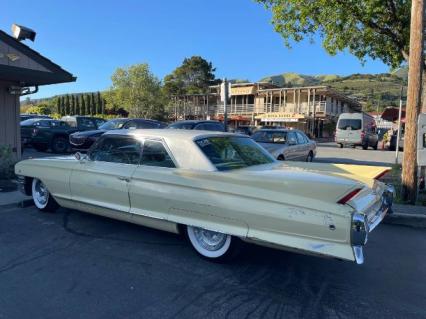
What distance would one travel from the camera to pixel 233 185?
3914mm

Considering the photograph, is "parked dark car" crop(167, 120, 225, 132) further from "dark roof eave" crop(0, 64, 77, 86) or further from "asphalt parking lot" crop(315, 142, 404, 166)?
"asphalt parking lot" crop(315, 142, 404, 166)

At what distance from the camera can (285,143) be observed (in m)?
11.5

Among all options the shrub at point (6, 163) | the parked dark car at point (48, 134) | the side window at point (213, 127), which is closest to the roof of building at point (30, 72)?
the shrub at point (6, 163)

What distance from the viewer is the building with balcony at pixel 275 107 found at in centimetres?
4056

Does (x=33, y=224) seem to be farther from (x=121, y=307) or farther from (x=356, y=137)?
(x=356, y=137)

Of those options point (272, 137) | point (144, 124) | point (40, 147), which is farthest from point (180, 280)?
point (40, 147)

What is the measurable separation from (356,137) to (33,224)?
2382 cm

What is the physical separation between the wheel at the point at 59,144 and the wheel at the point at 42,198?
992 centimetres

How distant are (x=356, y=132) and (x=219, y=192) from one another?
24043mm

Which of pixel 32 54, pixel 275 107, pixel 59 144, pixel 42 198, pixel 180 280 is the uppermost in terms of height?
pixel 275 107

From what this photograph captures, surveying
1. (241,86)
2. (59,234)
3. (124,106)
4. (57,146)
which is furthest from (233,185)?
(124,106)

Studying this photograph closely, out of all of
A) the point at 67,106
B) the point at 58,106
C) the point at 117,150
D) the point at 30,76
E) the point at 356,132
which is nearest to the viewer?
the point at 117,150

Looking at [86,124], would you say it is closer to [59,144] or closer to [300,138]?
[59,144]

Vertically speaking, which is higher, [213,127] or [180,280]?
[213,127]
